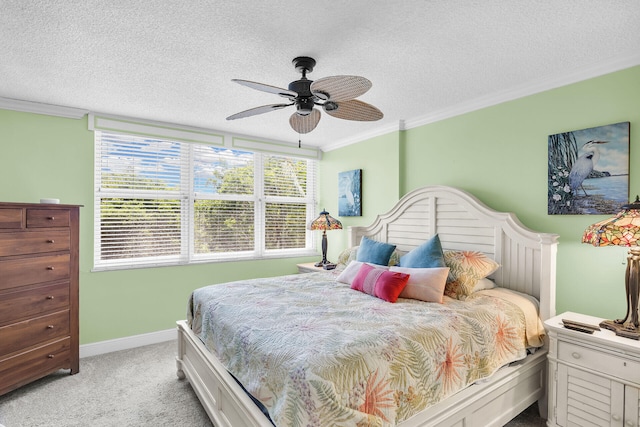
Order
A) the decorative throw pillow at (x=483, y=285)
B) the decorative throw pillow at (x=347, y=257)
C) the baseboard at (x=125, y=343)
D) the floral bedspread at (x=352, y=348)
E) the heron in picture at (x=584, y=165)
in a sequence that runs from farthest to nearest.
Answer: the decorative throw pillow at (x=347, y=257) → the baseboard at (x=125, y=343) → the decorative throw pillow at (x=483, y=285) → the heron in picture at (x=584, y=165) → the floral bedspread at (x=352, y=348)

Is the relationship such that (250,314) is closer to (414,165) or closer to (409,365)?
(409,365)

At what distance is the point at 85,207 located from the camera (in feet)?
11.1

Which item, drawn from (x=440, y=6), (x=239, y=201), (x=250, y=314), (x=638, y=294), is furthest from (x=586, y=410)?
(x=239, y=201)

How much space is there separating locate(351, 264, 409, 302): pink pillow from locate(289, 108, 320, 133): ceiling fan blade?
1234 millimetres

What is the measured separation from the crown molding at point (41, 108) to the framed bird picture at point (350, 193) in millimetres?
3011

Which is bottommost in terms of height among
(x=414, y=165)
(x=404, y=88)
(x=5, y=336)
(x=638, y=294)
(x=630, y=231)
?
(x=5, y=336)

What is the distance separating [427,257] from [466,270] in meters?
0.31

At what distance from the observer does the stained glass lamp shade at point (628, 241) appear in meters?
1.77

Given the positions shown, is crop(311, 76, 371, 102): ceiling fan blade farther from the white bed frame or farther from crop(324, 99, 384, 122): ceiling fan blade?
the white bed frame

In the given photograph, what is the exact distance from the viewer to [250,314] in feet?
6.68

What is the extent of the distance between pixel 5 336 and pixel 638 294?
14.1ft

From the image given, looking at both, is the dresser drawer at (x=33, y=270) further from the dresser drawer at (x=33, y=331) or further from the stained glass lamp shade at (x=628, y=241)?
the stained glass lamp shade at (x=628, y=241)

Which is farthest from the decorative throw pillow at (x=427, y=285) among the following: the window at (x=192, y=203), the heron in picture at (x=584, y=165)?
the window at (x=192, y=203)

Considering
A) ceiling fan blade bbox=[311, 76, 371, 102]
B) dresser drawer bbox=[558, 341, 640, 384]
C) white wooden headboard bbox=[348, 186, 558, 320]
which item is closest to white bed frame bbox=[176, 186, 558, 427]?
white wooden headboard bbox=[348, 186, 558, 320]
